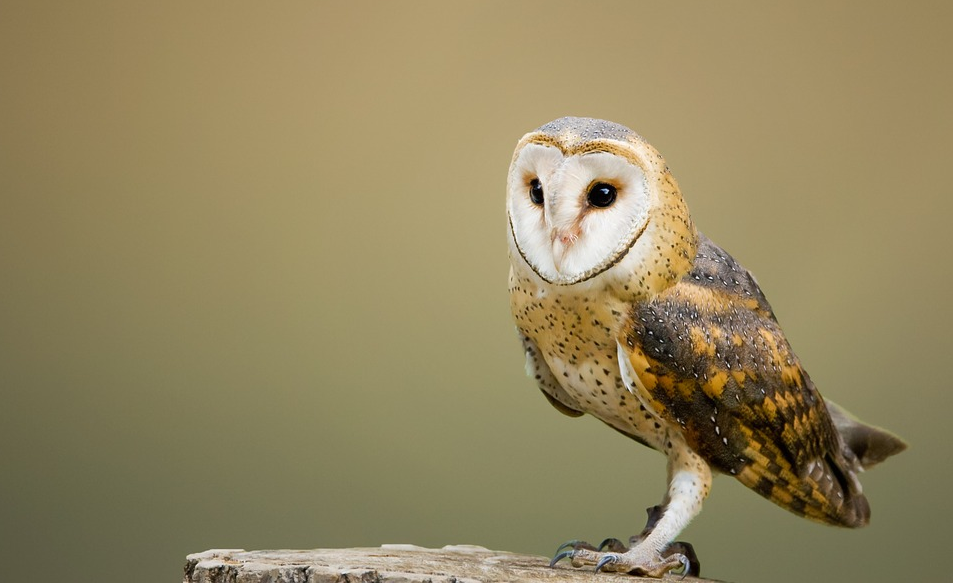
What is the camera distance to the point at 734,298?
6.20ft

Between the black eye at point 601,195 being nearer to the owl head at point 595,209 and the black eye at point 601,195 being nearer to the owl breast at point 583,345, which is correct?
the owl head at point 595,209

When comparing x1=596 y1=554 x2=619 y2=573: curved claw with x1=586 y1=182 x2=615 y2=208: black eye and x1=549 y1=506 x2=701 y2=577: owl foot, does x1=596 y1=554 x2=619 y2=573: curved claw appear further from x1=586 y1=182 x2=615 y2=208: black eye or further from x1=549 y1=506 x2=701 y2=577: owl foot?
x1=586 y1=182 x2=615 y2=208: black eye

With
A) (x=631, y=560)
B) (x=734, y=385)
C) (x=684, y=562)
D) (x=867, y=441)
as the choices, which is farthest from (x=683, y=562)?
(x=867, y=441)

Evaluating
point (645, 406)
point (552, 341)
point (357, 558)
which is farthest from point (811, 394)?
point (357, 558)

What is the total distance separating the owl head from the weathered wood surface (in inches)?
18.6

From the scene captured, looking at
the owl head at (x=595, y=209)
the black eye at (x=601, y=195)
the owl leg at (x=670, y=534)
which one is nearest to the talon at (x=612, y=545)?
the owl leg at (x=670, y=534)

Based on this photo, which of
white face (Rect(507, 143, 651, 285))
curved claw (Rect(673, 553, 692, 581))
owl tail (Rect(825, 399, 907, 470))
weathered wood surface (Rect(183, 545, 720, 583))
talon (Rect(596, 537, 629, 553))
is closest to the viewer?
weathered wood surface (Rect(183, 545, 720, 583))

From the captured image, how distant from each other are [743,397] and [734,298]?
0.19 metres

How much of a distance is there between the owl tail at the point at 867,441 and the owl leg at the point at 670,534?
0.46 meters

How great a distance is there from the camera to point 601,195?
1.72 m

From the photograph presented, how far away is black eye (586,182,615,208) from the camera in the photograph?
5.63ft

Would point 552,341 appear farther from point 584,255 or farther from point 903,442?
point 903,442

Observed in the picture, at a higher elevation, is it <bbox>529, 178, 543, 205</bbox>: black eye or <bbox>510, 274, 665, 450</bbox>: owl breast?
<bbox>529, 178, 543, 205</bbox>: black eye

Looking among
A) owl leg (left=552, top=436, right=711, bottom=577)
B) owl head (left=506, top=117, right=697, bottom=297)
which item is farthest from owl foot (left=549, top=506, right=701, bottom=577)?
owl head (left=506, top=117, right=697, bottom=297)
